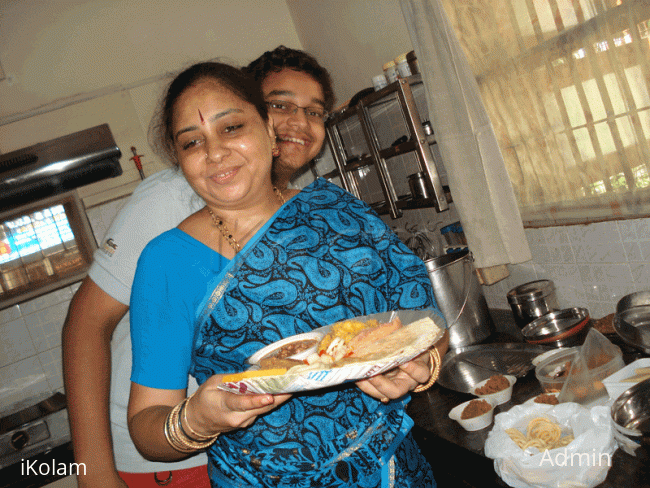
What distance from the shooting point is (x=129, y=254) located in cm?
115

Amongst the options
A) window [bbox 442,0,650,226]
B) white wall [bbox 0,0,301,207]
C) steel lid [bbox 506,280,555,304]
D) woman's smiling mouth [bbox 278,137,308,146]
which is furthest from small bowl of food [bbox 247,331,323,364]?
white wall [bbox 0,0,301,207]

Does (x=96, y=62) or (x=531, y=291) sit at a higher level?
(x=96, y=62)

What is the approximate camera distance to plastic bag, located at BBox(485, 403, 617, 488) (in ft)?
3.61

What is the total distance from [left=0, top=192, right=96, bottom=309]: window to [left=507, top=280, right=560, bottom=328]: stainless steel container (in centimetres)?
280

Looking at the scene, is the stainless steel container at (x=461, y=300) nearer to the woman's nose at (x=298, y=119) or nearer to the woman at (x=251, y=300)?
the woman's nose at (x=298, y=119)

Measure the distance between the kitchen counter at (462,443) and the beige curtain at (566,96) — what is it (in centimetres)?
52

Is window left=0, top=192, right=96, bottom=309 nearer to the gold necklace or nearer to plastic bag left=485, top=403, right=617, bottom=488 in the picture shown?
the gold necklace

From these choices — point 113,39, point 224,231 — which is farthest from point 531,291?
point 113,39

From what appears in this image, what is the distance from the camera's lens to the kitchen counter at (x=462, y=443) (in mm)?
1120

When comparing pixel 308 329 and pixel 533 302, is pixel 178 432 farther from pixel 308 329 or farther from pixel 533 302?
pixel 533 302

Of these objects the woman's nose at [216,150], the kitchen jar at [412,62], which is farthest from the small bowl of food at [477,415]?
the kitchen jar at [412,62]

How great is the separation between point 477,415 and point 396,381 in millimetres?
721

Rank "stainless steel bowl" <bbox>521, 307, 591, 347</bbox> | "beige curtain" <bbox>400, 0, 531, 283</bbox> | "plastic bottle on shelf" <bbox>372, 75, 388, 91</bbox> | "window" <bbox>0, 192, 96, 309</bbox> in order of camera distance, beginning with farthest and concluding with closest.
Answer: "window" <bbox>0, 192, 96, 309</bbox>
"plastic bottle on shelf" <bbox>372, 75, 388, 91</bbox>
"beige curtain" <bbox>400, 0, 531, 283</bbox>
"stainless steel bowl" <bbox>521, 307, 591, 347</bbox>

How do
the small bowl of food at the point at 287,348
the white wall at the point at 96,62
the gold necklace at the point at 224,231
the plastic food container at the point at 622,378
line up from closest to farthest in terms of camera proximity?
the small bowl of food at the point at 287,348
the gold necklace at the point at 224,231
the plastic food container at the point at 622,378
the white wall at the point at 96,62
